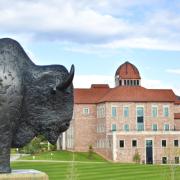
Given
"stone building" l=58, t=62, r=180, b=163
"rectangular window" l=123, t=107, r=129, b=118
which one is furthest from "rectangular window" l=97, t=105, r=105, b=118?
"rectangular window" l=123, t=107, r=129, b=118

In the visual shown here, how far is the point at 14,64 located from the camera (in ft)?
24.3

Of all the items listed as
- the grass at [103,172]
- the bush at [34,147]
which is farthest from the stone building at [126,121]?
the grass at [103,172]

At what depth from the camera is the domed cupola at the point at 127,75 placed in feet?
274

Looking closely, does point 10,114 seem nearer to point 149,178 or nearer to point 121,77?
point 149,178

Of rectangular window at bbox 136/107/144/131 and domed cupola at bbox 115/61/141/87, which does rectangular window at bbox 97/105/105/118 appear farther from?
domed cupola at bbox 115/61/141/87

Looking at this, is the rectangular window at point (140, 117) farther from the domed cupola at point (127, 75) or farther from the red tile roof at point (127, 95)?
the domed cupola at point (127, 75)

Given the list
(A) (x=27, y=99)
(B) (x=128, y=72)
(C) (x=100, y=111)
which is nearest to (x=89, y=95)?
(C) (x=100, y=111)

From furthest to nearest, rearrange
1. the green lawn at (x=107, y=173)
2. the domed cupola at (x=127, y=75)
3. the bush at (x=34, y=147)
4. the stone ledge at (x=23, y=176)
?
1. the domed cupola at (x=127, y=75)
2. the bush at (x=34, y=147)
3. the green lawn at (x=107, y=173)
4. the stone ledge at (x=23, y=176)

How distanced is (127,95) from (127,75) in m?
5.28

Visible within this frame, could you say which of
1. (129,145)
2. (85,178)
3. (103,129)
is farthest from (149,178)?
(103,129)

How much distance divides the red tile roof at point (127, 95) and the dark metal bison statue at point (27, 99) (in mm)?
71018

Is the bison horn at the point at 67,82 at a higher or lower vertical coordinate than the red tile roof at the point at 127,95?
lower

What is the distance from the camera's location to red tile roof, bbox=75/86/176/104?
259 feet

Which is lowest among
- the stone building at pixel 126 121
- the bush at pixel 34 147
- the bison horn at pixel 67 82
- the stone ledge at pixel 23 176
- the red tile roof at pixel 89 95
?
the stone ledge at pixel 23 176
